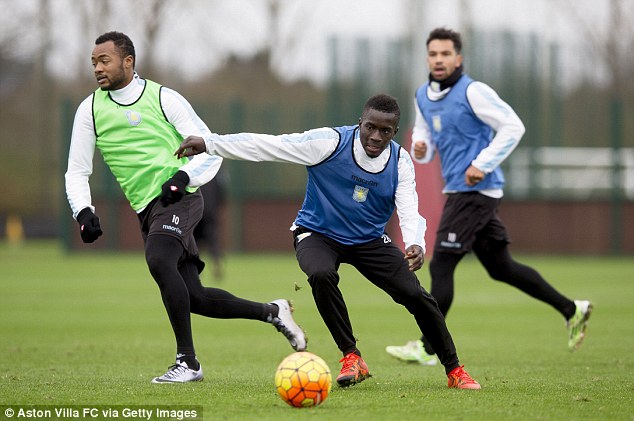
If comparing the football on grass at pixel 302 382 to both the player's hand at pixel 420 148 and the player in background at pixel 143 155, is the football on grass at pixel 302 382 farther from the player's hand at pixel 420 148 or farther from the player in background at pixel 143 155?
the player's hand at pixel 420 148

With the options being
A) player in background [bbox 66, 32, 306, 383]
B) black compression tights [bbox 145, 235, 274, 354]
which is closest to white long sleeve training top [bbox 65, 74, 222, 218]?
player in background [bbox 66, 32, 306, 383]

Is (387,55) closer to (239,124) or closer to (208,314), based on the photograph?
(239,124)

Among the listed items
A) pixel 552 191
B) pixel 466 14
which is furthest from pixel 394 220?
pixel 466 14

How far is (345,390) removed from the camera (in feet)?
22.7

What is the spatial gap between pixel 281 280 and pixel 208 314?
408 inches

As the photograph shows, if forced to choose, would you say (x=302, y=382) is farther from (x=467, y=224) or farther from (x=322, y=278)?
(x=467, y=224)

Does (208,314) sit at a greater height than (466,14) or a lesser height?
lesser

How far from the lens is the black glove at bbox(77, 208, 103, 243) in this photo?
7.22 meters

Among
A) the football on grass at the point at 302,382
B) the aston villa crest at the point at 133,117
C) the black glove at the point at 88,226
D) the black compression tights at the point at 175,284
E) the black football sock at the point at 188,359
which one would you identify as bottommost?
the black football sock at the point at 188,359

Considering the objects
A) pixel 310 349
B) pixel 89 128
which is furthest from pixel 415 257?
pixel 310 349

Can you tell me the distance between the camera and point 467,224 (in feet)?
28.5

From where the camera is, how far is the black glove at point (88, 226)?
7219mm

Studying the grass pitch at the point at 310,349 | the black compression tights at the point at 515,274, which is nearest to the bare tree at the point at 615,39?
the grass pitch at the point at 310,349

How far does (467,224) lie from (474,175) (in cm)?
51
